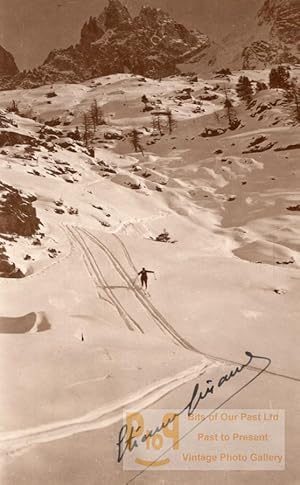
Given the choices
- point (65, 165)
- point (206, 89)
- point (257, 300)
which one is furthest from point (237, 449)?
point (206, 89)

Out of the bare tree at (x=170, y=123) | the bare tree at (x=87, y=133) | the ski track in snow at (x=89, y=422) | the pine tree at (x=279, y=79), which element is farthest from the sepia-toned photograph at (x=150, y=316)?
the pine tree at (x=279, y=79)

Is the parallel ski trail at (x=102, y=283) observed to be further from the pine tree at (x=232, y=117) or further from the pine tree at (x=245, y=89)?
the pine tree at (x=245, y=89)

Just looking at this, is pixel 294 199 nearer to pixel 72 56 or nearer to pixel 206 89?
pixel 206 89

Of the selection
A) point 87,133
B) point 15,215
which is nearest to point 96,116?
point 87,133

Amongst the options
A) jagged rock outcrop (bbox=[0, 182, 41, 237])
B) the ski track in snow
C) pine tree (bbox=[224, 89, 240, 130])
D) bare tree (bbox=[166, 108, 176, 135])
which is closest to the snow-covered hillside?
the ski track in snow

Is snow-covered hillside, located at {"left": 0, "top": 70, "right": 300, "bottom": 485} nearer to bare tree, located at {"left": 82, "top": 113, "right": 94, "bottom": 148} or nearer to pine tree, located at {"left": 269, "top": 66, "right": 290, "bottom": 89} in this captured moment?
bare tree, located at {"left": 82, "top": 113, "right": 94, "bottom": 148}

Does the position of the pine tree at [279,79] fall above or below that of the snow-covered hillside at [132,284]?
above

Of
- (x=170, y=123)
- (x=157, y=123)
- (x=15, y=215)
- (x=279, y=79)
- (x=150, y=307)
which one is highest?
(x=279, y=79)

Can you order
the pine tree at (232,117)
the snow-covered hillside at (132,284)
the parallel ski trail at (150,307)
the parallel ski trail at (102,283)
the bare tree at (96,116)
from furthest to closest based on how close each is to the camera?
the bare tree at (96,116) → the pine tree at (232,117) → the parallel ski trail at (102,283) → the parallel ski trail at (150,307) → the snow-covered hillside at (132,284)
